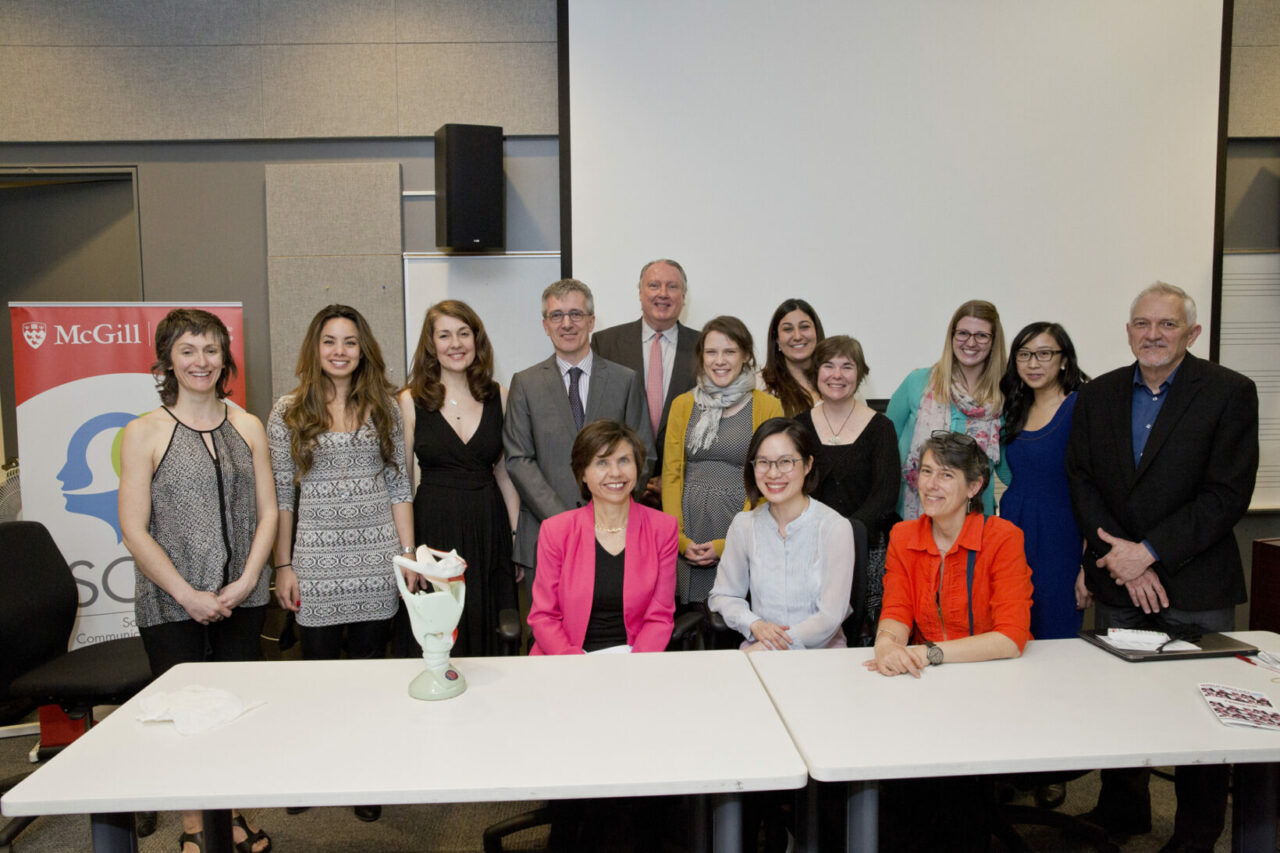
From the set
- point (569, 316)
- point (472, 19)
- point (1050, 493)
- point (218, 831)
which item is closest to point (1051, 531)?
point (1050, 493)

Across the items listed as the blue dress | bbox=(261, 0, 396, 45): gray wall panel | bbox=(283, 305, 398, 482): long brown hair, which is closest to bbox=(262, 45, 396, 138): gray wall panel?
bbox=(261, 0, 396, 45): gray wall panel

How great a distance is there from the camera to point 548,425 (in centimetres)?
299

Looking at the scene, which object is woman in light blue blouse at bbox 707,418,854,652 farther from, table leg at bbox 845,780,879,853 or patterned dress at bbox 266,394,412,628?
patterned dress at bbox 266,394,412,628

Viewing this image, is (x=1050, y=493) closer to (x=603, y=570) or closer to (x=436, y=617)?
(x=603, y=570)

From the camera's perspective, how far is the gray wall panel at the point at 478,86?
407 cm

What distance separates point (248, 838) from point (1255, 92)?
556cm

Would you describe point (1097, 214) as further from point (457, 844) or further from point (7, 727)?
point (7, 727)

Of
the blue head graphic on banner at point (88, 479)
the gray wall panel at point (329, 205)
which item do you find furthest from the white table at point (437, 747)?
the gray wall panel at point (329, 205)

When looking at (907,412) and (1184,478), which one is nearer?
(1184,478)

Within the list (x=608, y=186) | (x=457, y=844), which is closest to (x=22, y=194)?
(x=608, y=186)

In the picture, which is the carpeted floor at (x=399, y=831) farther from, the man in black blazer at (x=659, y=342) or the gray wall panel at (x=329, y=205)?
the gray wall panel at (x=329, y=205)

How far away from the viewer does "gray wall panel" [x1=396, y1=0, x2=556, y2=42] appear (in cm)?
405

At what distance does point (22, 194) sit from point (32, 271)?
1.43ft

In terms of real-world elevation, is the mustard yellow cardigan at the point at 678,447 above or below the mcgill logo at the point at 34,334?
below
